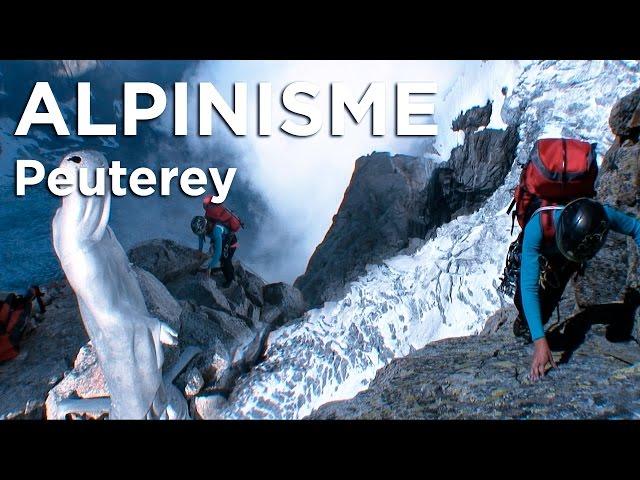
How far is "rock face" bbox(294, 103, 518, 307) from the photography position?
12.6 metres

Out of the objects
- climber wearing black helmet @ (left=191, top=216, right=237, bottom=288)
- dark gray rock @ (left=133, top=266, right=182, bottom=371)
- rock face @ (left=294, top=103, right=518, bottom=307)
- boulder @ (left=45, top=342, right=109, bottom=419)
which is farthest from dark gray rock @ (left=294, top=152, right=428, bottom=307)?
boulder @ (left=45, top=342, right=109, bottom=419)

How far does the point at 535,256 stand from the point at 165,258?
25.1 ft

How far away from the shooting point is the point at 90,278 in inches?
102

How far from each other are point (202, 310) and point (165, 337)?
17.3 ft

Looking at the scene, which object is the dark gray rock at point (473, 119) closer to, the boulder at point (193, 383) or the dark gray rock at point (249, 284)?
the dark gray rock at point (249, 284)

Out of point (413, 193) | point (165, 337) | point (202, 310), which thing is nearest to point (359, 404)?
point (165, 337)

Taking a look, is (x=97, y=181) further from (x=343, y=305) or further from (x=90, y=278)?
(x=343, y=305)

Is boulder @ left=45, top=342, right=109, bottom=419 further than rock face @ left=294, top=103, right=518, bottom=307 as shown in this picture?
No

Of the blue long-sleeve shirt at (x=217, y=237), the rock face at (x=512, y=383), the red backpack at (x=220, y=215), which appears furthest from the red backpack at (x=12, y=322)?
the rock face at (x=512, y=383)

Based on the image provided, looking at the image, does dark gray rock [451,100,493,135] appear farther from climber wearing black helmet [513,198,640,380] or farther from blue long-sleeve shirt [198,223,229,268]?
climber wearing black helmet [513,198,640,380]

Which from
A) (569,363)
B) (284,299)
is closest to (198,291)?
(284,299)

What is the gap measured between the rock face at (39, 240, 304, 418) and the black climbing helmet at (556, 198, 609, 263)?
5.02 meters

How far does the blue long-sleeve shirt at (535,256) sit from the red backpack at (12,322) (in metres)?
6.89

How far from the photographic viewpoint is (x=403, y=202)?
1410cm
